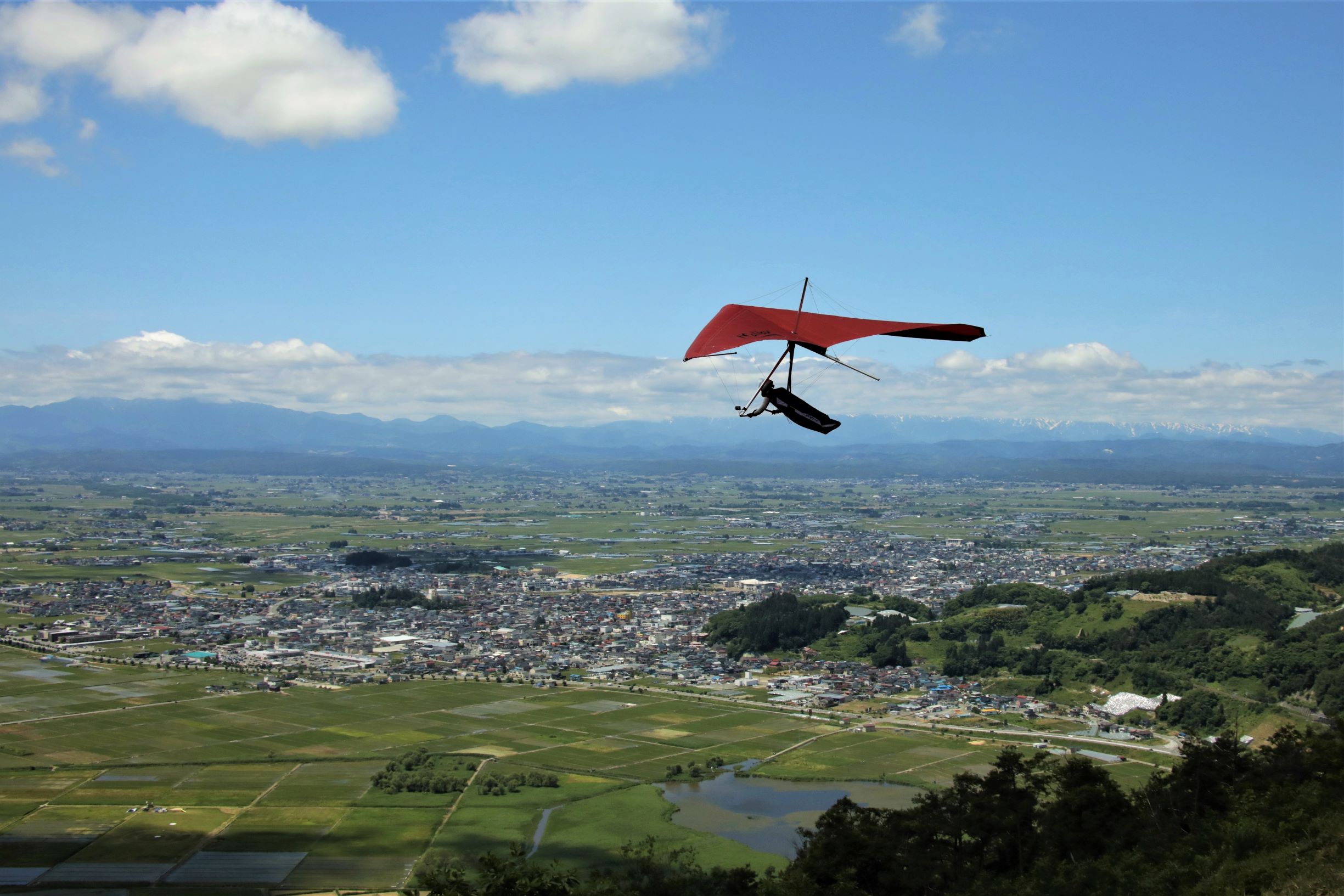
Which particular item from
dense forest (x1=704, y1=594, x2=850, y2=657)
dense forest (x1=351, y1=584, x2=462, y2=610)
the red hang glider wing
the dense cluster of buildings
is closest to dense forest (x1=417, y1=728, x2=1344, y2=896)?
the red hang glider wing

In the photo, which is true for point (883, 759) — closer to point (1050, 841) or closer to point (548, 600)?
point (1050, 841)

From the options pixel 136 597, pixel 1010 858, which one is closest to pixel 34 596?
pixel 136 597

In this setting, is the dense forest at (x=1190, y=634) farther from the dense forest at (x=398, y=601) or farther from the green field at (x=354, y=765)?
the dense forest at (x=398, y=601)

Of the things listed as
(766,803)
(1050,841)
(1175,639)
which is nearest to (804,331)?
(1050,841)

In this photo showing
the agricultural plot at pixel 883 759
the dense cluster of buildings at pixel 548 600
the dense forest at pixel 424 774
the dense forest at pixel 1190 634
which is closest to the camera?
the dense forest at pixel 424 774

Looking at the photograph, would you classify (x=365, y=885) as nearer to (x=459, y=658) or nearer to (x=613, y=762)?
(x=613, y=762)

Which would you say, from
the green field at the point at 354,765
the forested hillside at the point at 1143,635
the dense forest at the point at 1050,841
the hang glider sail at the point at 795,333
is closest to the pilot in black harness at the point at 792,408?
the hang glider sail at the point at 795,333
